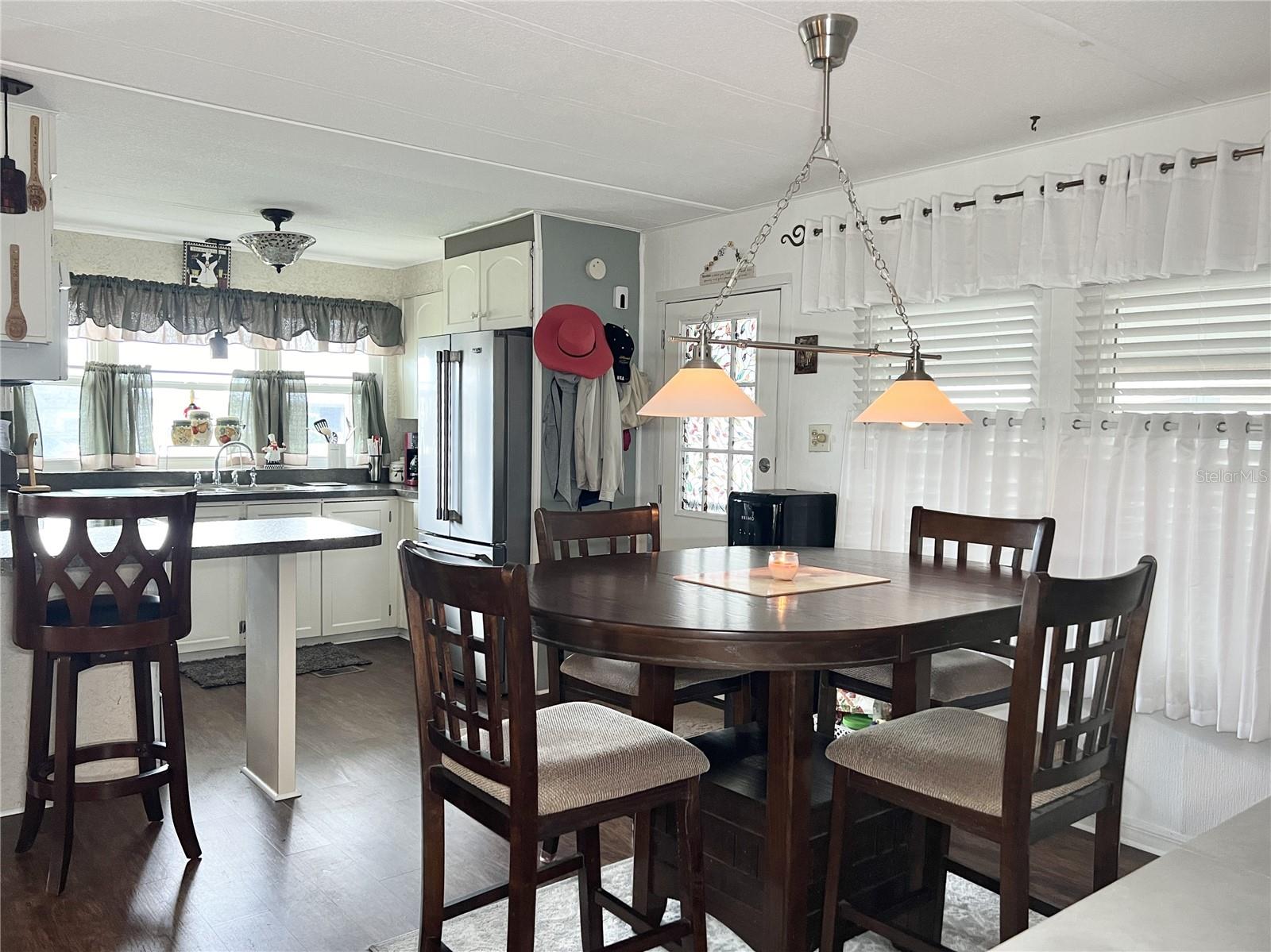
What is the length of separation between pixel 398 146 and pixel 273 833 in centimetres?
237

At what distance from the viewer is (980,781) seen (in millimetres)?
1946

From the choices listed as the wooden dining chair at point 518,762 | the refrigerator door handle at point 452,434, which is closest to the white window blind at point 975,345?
the refrigerator door handle at point 452,434

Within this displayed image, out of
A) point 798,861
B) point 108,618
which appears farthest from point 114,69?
point 798,861

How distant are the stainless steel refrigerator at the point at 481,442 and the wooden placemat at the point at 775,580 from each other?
1983 mm

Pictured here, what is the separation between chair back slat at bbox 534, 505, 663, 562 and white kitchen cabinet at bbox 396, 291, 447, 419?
3.10 metres

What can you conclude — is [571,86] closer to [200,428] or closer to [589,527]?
[589,527]

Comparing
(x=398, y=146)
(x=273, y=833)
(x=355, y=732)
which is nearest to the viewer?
(x=273, y=833)

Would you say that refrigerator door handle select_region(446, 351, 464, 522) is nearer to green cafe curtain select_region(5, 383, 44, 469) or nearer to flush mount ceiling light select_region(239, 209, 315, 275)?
flush mount ceiling light select_region(239, 209, 315, 275)

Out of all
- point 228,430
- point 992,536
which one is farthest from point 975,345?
point 228,430

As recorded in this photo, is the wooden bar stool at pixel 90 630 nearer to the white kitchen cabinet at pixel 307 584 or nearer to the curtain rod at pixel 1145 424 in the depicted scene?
the white kitchen cabinet at pixel 307 584

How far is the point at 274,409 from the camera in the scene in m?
6.07

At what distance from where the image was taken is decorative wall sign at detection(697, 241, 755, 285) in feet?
15.0

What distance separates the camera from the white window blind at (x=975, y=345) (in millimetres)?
3504

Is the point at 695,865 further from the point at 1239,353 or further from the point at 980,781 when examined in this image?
the point at 1239,353
